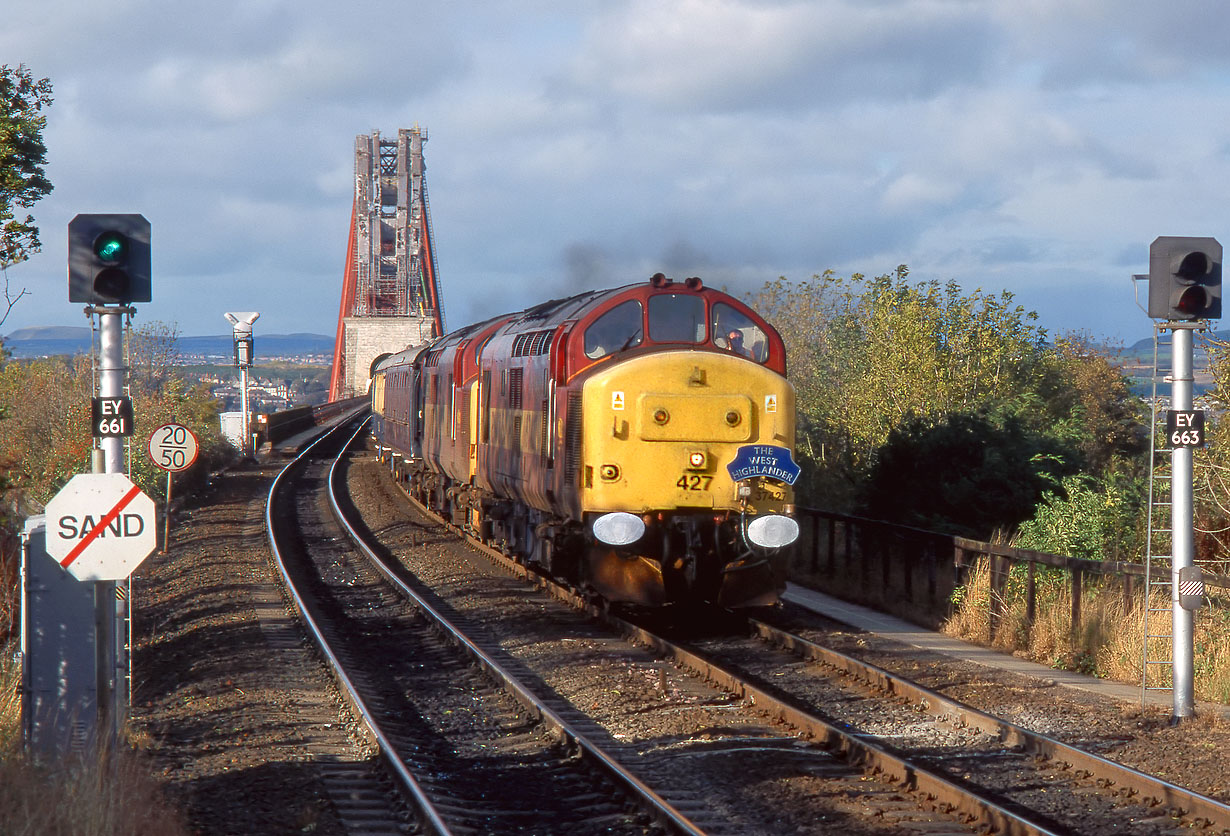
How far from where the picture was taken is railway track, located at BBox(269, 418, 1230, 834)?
8.12 m

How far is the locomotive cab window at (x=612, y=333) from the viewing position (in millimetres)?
14633

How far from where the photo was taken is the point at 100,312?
9406mm

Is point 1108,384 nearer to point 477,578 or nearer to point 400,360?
point 400,360

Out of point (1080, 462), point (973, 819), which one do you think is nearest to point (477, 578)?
point (1080, 462)

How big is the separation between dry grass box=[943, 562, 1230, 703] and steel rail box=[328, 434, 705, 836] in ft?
17.6

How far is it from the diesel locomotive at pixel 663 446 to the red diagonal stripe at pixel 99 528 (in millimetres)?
5750

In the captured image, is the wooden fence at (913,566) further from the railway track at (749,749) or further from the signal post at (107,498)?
the signal post at (107,498)

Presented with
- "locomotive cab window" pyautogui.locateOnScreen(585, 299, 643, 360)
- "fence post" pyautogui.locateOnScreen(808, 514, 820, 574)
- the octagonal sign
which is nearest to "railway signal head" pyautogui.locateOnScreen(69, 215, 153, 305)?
the octagonal sign

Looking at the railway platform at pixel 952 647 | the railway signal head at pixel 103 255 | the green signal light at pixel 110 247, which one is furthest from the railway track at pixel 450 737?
the railway platform at pixel 952 647

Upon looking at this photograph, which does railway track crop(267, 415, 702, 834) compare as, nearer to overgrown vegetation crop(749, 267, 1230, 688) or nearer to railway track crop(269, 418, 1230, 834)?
railway track crop(269, 418, 1230, 834)

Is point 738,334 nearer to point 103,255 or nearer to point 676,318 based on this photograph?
point 676,318

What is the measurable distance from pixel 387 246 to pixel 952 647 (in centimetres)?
12607

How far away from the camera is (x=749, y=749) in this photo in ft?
32.1

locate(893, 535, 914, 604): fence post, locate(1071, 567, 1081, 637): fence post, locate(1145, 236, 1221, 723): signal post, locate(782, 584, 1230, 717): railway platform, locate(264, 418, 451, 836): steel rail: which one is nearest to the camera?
locate(264, 418, 451, 836): steel rail
